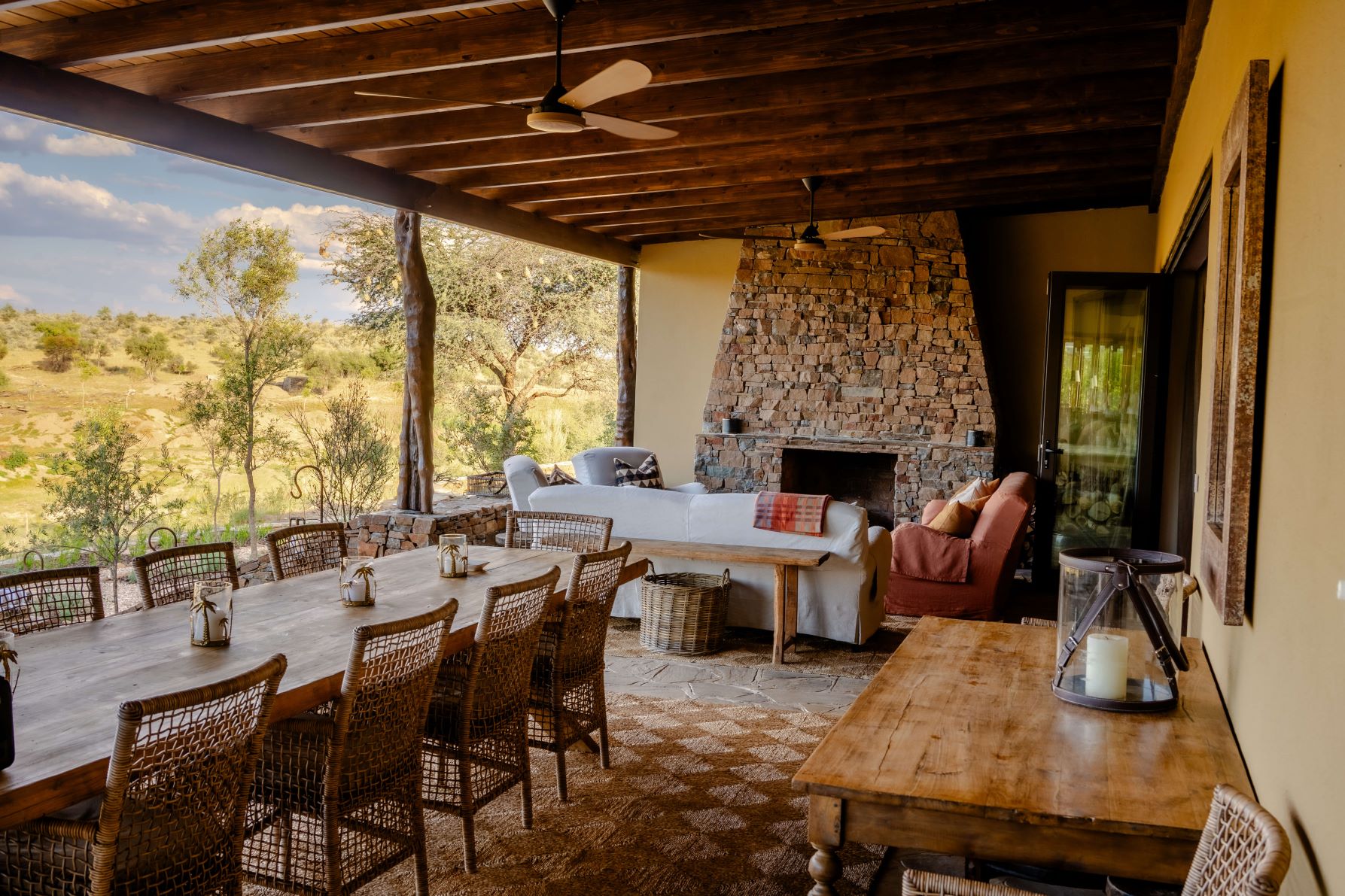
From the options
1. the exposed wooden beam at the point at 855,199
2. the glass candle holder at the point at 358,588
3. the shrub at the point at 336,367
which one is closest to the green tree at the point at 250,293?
the shrub at the point at 336,367

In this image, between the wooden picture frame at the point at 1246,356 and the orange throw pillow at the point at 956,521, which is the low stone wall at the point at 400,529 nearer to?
the orange throw pillow at the point at 956,521

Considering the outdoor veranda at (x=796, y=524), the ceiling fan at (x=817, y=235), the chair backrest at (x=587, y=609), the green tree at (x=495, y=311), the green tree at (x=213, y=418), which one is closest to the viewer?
the outdoor veranda at (x=796, y=524)

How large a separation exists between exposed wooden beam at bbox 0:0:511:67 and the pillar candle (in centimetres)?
316

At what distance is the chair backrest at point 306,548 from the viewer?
11.7 feet

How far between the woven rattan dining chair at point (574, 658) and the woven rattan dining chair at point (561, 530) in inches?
35.6

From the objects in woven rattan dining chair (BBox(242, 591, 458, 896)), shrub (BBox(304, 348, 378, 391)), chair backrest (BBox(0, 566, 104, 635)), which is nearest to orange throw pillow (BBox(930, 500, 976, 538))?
woven rattan dining chair (BBox(242, 591, 458, 896))

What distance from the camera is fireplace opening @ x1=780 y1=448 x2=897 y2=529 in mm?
9227

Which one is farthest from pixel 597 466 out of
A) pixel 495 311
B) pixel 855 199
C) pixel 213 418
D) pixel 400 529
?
pixel 495 311

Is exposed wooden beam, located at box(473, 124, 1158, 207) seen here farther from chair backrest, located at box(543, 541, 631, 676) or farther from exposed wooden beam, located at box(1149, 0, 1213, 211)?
chair backrest, located at box(543, 541, 631, 676)

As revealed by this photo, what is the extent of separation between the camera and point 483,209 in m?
7.43

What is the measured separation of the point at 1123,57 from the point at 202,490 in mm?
8891

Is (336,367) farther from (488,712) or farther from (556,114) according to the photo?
(488,712)

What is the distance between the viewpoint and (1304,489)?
1.33 meters

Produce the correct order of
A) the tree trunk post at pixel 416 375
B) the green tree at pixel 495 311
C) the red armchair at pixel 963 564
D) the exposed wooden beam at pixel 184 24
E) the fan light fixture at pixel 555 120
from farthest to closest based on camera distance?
the green tree at pixel 495 311 → the tree trunk post at pixel 416 375 → the red armchair at pixel 963 564 → the exposed wooden beam at pixel 184 24 → the fan light fixture at pixel 555 120
